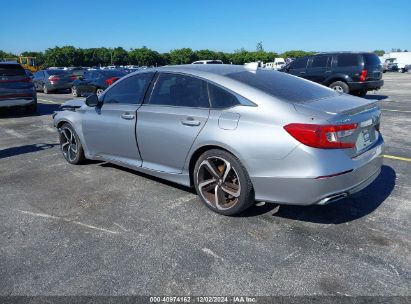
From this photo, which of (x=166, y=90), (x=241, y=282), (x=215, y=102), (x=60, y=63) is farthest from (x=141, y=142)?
(x=60, y=63)

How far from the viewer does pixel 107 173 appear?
5.44 meters

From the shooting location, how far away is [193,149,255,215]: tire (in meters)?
3.56

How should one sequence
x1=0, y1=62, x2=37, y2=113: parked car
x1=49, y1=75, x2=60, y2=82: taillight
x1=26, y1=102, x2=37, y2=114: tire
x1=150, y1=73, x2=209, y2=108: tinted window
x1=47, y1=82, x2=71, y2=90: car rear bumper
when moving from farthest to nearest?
1. x1=47, y1=82, x2=71, y2=90: car rear bumper
2. x1=49, y1=75, x2=60, y2=82: taillight
3. x1=26, y1=102, x2=37, y2=114: tire
4. x1=0, y1=62, x2=37, y2=113: parked car
5. x1=150, y1=73, x2=209, y2=108: tinted window

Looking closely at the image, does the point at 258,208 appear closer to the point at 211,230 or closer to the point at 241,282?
the point at 211,230

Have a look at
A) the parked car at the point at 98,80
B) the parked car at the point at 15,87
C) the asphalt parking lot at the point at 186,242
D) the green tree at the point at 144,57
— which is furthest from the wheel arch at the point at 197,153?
the green tree at the point at 144,57

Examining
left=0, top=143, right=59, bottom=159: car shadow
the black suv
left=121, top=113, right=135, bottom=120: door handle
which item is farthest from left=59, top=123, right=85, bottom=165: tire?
the black suv

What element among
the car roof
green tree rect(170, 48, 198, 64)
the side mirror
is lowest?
green tree rect(170, 48, 198, 64)

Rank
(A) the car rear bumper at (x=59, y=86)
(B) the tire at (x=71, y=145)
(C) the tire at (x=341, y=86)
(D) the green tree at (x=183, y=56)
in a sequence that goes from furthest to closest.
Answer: (D) the green tree at (x=183, y=56)
(A) the car rear bumper at (x=59, y=86)
(C) the tire at (x=341, y=86)
(B) the tire at (x=71, y=145)

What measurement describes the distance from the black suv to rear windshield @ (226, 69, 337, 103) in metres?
9.31

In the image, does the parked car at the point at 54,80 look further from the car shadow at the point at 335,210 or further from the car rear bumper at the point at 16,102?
the car shadow at the point at 335,210

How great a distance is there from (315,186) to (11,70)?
1157cm

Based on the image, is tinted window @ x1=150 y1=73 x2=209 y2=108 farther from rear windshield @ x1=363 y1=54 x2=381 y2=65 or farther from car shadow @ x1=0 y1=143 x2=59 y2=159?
rear windshield @ x1=363 y1=54 x2=381 y2=65

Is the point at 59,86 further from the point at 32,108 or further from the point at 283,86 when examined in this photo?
the point at 283,86

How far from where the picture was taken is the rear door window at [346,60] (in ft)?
43.1
